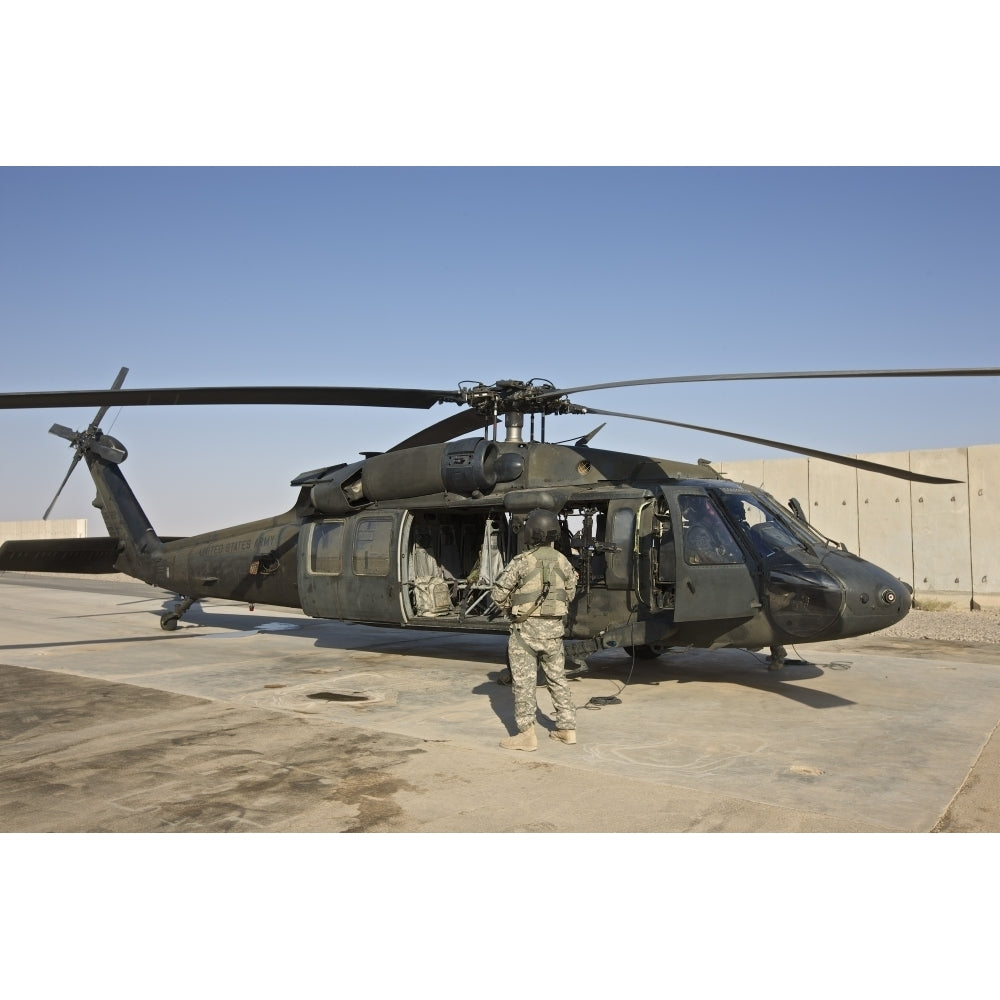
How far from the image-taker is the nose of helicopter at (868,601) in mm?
7559

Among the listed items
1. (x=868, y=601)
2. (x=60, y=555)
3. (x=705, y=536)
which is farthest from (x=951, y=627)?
(x=60, y=555)

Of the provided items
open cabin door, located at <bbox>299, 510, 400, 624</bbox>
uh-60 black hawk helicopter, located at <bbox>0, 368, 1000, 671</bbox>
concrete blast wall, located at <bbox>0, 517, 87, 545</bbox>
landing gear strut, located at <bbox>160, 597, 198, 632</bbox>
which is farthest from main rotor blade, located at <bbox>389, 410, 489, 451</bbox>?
concrete blast wall, located at <bbox>0, 517, 87, 545</bbox>

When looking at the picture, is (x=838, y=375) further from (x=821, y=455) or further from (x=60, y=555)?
(x=60, y=555)

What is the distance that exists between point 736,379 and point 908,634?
9.45 meters

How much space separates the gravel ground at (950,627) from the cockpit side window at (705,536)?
20.4ft

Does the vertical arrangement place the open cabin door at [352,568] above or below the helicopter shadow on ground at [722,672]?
above

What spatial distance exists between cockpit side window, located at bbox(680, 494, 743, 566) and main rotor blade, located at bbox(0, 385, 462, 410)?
9.61 feet

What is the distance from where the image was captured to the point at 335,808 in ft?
15.6

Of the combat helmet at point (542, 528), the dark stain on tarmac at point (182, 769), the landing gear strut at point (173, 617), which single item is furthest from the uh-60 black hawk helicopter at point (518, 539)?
the dark stain on tarmac at point (182, 769)

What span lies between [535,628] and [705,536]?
8.70 ft

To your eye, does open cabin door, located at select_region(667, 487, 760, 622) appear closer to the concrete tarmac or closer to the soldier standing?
the concrete tarmac

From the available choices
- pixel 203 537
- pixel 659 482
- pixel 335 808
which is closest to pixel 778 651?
pixel 659 482

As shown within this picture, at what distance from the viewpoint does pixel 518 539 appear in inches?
381

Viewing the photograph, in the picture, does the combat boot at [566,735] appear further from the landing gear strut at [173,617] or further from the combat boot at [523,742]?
the landing gear strut at [173,617]
